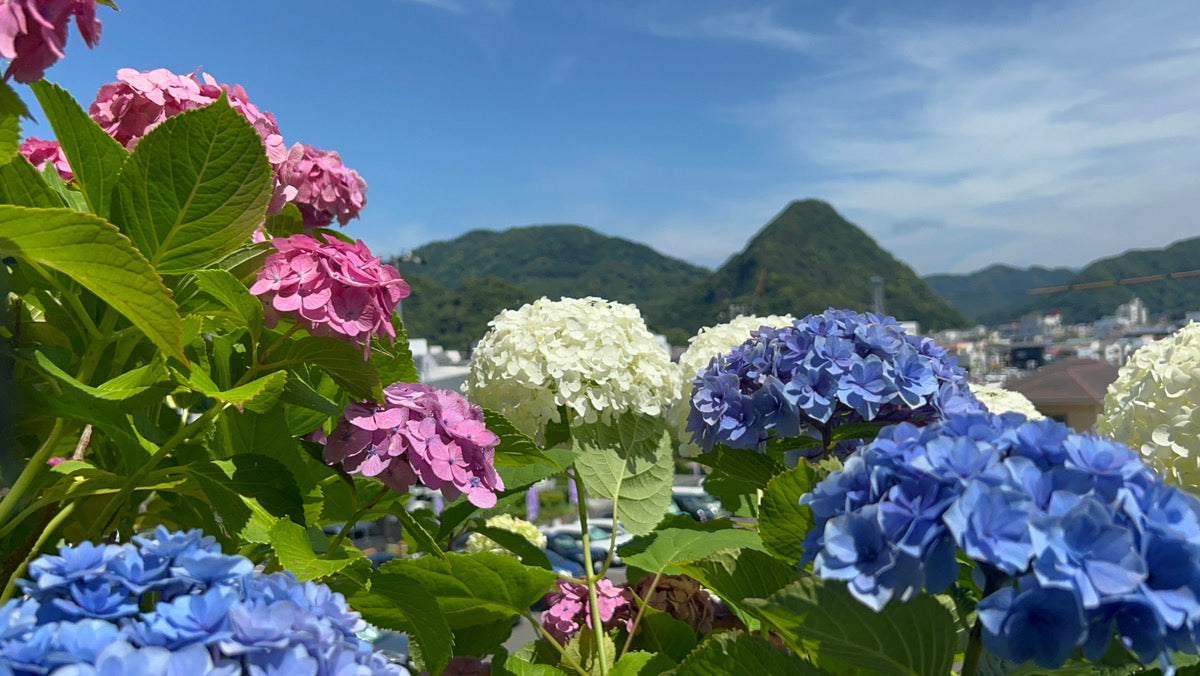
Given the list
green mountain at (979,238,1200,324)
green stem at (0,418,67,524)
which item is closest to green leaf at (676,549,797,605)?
green stem at (0,418,67,524)

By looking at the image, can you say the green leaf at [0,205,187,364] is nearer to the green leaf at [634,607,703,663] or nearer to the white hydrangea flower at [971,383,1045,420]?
the green leaf at [634,607,703,663]

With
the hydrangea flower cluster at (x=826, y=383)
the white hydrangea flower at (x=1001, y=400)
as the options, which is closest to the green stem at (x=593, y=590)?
the hydrangea flower cluster at (x=826, y=383)

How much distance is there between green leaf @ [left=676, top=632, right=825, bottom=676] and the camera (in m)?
0.84

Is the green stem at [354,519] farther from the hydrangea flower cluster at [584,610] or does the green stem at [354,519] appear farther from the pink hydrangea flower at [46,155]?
the pink hydrangea flower at [46,155]

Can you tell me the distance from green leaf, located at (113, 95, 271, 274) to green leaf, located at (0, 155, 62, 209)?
0.26 ft

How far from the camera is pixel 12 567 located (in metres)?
1.06

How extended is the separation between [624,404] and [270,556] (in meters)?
0.79

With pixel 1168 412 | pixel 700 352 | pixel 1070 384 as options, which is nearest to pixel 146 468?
pixel 700 352

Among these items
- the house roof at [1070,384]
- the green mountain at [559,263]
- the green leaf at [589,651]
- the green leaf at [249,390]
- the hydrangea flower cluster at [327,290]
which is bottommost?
the house roof at [1070,384]

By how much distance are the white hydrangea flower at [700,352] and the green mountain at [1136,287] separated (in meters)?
161

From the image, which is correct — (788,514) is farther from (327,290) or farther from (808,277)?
(808,277)

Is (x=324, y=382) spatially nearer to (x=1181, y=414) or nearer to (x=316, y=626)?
(x=316, y=626)

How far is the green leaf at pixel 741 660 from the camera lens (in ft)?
2.74

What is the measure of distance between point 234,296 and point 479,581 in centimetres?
56
